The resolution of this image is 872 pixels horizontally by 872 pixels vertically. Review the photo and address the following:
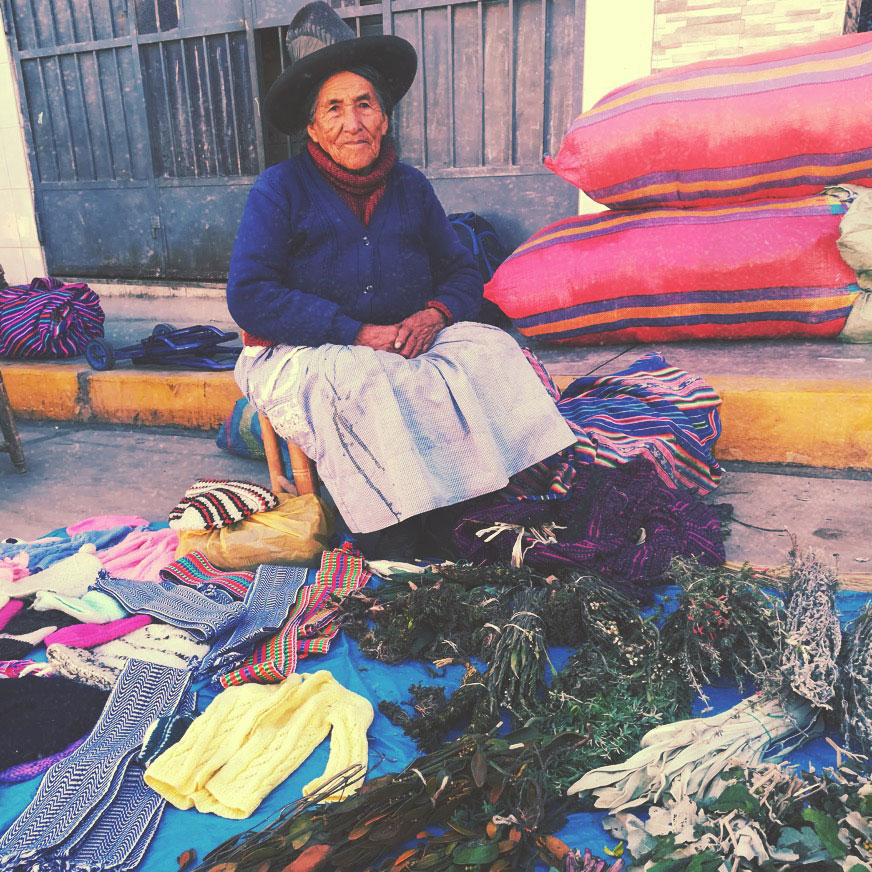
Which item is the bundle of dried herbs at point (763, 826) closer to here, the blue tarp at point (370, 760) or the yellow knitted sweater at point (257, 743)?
the blue tarp at point (370, 760)

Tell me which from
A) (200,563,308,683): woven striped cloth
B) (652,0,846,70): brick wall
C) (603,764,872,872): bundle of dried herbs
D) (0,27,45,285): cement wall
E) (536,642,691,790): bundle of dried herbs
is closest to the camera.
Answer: (603,764,872,872): bundle of dried herbs

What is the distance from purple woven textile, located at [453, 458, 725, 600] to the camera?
219 cm

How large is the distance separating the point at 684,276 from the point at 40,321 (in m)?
3.43

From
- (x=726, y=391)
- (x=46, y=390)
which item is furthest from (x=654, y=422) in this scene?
(x=46, y=390)

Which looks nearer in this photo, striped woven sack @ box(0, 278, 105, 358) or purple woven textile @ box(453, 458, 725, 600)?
purple woven textile @ box(453, 458, 725, 600)

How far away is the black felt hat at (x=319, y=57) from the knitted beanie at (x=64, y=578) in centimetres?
152

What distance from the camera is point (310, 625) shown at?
6.93ft

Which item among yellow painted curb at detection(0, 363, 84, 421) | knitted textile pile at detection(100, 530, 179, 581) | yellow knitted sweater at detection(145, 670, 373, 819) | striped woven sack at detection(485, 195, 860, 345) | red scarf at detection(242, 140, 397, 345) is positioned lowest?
yellow painted curb at detection(0, 363, 84, 421)

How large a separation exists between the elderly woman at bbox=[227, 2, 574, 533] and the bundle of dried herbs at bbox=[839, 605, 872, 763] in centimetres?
98

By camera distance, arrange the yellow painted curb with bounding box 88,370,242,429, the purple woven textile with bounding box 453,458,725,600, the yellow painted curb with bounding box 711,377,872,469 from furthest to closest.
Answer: the yellow painted curb with bounding box 88,370,242,429 → the yellow painted curb with bounding box 711,377,872,469 → the purple woven textile with bounding box 453,458,725,600

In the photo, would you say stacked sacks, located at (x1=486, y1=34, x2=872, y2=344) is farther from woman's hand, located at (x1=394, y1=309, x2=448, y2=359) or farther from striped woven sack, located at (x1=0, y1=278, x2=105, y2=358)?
striped woven sack, located at (x1=0, y1=278, x2=105, y2=358)

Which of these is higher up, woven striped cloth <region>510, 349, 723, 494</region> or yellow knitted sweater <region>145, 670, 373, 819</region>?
woven striped cloth <region>510, 349, 723, 494</region>

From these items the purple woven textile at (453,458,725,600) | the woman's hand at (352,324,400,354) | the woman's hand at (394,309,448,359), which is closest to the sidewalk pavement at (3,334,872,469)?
the purple woven textile at (453,458,725,600)

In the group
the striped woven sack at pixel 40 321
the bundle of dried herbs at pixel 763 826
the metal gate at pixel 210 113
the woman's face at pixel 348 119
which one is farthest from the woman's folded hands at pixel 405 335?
the striped woven sack at pixel 40 321
